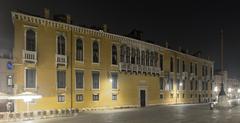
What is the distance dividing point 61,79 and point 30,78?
5.14 m

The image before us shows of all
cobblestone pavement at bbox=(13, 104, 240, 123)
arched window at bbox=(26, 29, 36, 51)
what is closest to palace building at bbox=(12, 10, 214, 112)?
arched window at bbox=(26, 29, 36, 51)

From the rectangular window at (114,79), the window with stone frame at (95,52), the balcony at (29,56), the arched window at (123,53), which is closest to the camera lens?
the balcony at (29,56)

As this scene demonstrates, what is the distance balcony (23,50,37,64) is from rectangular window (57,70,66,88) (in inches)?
172

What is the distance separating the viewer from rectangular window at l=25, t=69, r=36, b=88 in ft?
148

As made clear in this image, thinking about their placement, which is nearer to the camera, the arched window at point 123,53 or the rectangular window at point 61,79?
the rectangular window at point 61,79

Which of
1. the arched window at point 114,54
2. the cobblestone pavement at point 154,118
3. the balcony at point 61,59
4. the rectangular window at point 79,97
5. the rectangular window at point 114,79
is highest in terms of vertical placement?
the arched window at point 114,54

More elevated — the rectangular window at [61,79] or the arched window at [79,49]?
the arched window at [79,49]

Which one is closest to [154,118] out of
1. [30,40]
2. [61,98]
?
[61,98]

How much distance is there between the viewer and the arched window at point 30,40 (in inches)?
1789

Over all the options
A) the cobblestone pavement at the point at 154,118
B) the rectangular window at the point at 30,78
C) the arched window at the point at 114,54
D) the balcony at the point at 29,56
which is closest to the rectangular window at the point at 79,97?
the cobblestone pavement at the point at 154,118

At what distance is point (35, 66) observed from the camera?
151 feet

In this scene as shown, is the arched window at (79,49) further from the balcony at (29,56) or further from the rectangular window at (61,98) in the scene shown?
the balcony at (29,56)

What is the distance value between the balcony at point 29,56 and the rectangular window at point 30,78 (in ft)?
3.46

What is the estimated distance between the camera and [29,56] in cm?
4522
